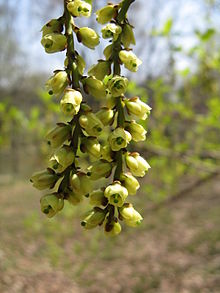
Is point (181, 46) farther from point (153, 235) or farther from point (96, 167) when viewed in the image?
point (153, 235)

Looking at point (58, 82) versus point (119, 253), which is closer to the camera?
point (58, 82)

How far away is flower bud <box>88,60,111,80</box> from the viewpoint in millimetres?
998

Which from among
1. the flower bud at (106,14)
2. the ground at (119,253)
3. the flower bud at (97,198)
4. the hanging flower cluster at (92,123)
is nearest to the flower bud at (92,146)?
the hanging flower cluster at (92,123)

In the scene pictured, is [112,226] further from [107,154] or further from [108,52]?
[108,52]

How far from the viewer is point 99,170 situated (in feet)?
3.22

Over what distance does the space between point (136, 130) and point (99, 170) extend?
0.15 m

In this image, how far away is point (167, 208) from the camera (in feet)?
32.0

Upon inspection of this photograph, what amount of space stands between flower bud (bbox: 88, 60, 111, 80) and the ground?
4246 mm

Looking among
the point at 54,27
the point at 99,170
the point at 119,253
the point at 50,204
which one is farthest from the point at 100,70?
the point at 119,253

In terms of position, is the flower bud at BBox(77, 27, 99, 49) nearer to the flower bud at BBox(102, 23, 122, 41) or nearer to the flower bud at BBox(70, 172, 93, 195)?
the flower bud at BBox(102, 23, 122, 41)

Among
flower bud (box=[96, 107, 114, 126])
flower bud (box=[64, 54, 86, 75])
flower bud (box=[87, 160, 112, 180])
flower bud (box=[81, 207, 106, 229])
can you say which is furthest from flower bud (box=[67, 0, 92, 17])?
flower bud (box=[81, 207, 106, 229])

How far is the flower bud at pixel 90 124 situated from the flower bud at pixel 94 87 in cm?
6

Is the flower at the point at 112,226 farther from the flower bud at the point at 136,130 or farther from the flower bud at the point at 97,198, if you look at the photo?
the flower bud at the point at 136,130

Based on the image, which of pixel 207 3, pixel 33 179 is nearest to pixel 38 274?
pixel 207 3
